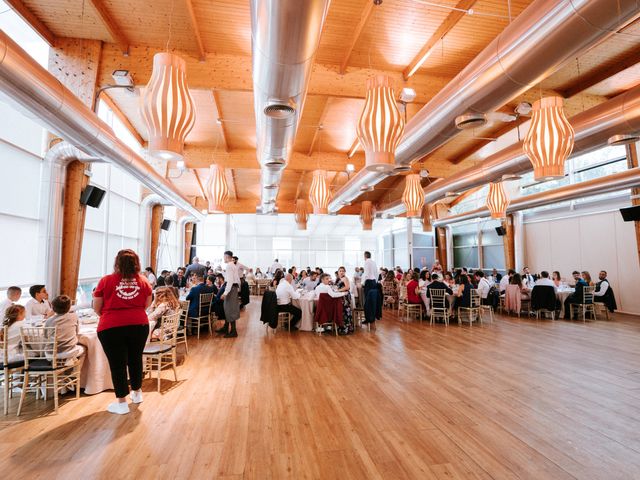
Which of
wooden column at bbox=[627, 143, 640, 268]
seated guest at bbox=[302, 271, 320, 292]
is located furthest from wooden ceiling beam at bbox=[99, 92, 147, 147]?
wooden column at bbox=[627, 143, 640, 268]

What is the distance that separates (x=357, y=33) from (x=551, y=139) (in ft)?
8.71

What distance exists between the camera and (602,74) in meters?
5.87

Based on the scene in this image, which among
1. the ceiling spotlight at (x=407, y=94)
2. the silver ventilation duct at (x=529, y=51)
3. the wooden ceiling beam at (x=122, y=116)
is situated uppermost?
the wooden ceiling beam at (x=122, y=116)

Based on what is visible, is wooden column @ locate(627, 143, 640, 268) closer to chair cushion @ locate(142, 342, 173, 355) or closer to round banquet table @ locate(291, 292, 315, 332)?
round banquet table @ locate(291, 292, 315, 332)

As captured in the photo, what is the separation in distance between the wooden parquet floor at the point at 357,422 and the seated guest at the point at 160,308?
678 millimetres

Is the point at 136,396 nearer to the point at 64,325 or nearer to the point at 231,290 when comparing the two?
the point at 64,325

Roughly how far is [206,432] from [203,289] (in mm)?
4276

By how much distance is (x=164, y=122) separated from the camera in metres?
2.70

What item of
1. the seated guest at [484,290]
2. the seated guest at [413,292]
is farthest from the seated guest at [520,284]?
the seated guest at [413,292]

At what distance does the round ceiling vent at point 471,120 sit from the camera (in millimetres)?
3526

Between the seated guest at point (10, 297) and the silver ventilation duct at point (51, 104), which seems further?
the seated guest at point (10, 297)

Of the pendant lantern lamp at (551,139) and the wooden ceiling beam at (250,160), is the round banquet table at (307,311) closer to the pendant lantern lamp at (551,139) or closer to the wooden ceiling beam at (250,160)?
the wooden ceiling beam at (250,160)

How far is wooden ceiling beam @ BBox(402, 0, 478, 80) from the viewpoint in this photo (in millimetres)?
3996

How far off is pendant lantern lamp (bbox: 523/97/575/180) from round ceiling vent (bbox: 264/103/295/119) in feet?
9.43
